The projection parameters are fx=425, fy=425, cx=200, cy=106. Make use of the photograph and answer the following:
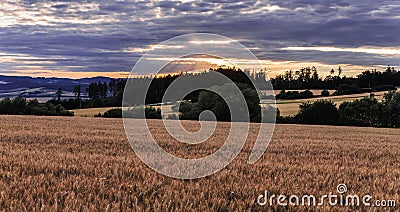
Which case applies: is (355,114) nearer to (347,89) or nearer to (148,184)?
(347,89)

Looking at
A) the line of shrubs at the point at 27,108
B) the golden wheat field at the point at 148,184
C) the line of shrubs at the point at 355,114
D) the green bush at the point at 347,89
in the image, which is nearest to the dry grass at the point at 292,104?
the green bush at the point at 347,89

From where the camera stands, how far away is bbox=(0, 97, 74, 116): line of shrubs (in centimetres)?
5922

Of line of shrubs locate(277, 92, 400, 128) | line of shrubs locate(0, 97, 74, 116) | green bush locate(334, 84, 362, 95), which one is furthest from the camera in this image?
green bush locate(334, 84, 362, 95)

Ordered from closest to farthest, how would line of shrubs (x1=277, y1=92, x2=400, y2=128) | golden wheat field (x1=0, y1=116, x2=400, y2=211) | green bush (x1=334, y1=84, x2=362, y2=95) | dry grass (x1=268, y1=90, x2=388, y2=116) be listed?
golden wheat field (x1=0, y1=116, x2=400, y2=211)
line of shrubs (x1=277, y1=92, x2=400, y2=128)
dry grass (x1=268, y1=90, x2=388, y2=116)
green bush (x1=334, y1=84, x2=362, y2=95)

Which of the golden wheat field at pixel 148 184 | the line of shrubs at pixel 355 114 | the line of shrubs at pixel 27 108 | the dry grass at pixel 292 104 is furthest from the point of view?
the dry grass at pixel 292 104

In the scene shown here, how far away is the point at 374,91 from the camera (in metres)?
86.8

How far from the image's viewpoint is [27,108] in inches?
2352

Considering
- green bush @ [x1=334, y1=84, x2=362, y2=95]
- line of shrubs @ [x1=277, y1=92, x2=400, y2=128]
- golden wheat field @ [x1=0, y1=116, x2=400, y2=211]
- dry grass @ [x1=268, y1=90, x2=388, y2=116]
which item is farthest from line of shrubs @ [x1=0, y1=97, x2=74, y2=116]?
green bush @ [x1=334, y1=84, x2=362, y2=95]

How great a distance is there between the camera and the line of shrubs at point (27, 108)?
194ft

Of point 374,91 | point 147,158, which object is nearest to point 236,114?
point 147,158

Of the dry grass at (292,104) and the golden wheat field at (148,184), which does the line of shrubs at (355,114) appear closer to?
the dry grass at (292,104)

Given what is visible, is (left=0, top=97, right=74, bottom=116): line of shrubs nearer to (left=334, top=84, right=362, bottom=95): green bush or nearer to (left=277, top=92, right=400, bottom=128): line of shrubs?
(left=277, top=92, right=400, bottom=128): line of shrubs

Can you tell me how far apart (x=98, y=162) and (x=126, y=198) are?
3.14 metres

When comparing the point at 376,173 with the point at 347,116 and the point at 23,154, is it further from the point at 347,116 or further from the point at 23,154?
the point at 347,116
